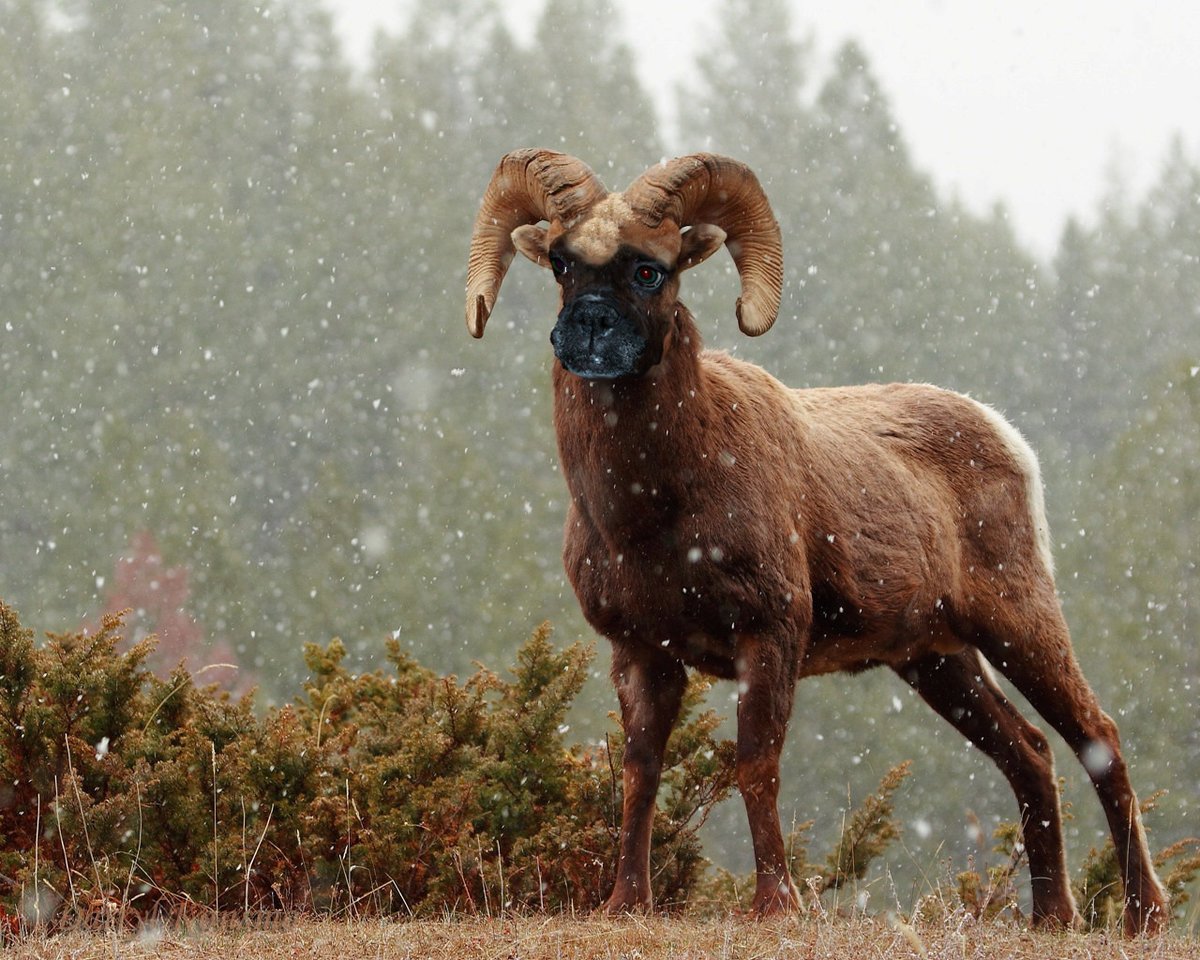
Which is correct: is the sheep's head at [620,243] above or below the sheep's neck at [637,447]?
above

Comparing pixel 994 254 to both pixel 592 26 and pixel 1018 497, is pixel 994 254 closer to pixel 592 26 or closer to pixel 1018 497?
pixel 592 26

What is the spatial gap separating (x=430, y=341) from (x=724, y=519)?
2313cm

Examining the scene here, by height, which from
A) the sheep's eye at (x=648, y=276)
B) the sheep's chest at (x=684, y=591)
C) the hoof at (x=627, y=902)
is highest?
the sheep's eye at (x=648, y=276)

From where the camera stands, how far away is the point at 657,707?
6.10 metres

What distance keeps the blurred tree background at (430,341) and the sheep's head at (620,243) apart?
16077mm

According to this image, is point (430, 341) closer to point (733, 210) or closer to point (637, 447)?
point (733, 210)

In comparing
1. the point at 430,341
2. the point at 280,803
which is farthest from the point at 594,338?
the point at 430,341

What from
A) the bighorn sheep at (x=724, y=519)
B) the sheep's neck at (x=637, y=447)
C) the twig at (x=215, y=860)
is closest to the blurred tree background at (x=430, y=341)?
the bighorn sheep at (x=724, y=519)

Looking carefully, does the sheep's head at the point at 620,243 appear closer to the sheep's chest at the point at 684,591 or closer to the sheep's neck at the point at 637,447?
the sheep's neck at the point at 637,447

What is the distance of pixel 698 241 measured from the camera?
5883 mm

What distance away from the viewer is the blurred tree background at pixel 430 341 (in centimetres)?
2428

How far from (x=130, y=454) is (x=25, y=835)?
1972 centimetres

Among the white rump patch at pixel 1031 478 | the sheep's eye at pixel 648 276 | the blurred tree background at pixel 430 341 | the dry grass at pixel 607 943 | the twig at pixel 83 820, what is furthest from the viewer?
the blurred tree background at pixel 430 341

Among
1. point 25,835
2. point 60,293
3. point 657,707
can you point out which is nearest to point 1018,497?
point 657,707
